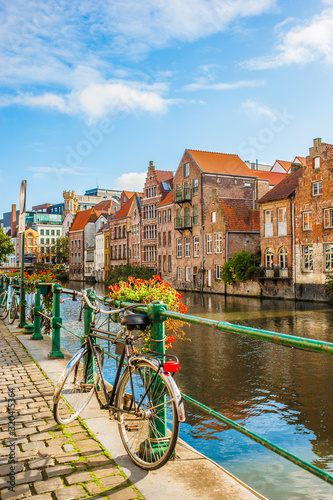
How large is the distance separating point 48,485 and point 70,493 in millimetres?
213

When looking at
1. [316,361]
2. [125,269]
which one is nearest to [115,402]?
[316,361]

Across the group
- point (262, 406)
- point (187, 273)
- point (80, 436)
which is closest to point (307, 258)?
point (187, 273)

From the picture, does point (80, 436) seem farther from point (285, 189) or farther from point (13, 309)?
point (285, 189)

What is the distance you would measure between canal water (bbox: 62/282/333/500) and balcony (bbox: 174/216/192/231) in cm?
3339

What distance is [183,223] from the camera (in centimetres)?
5003

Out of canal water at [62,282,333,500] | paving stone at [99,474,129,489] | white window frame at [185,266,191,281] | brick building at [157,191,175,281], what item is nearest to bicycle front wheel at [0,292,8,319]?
canal water at [62,282,333,500]

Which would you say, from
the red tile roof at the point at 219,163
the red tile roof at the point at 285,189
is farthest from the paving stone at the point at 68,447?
the red tile roof at the point at 219,163

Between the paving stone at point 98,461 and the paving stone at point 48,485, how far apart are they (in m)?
0.31

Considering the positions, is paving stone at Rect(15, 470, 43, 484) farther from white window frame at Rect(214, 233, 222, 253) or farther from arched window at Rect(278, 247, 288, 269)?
white window frame at Rect(214, 233, 222, 253)

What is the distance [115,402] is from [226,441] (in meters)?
3.15

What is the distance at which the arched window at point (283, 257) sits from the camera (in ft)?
119

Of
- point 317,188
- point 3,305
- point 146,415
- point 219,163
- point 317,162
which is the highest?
point 219,163

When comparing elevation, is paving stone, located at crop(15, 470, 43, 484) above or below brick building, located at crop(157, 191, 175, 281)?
below

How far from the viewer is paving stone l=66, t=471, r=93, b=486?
10.6 feet
